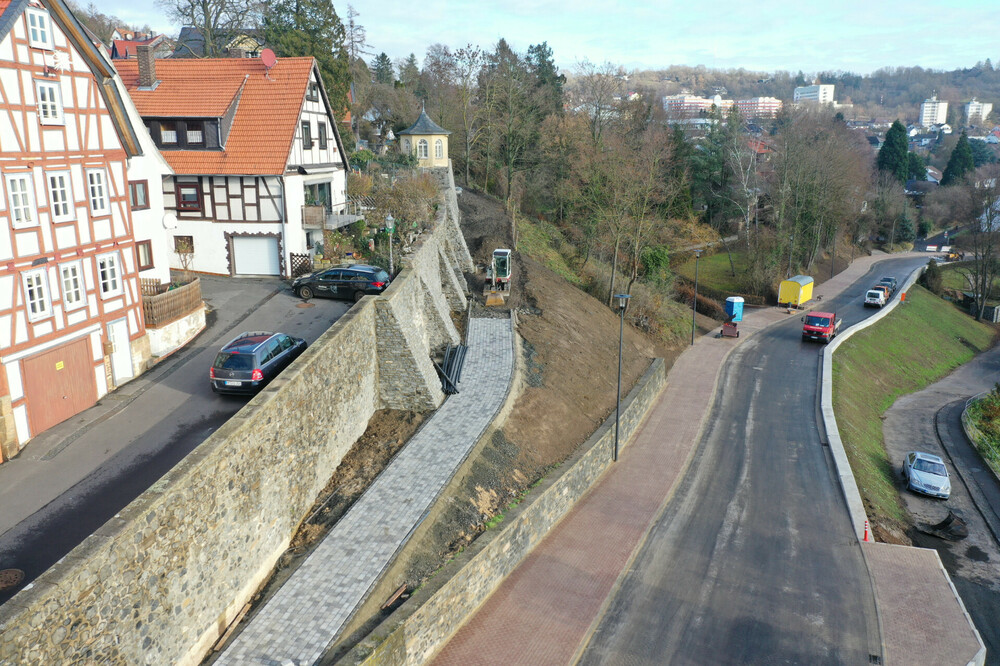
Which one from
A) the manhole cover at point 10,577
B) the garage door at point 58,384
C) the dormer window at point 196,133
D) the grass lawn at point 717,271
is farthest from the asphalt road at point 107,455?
the grass lawn at point 717,271

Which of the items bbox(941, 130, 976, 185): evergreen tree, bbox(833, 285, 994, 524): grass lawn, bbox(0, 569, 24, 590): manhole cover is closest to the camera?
bbox(0, 569, 24, 590): manhole cover

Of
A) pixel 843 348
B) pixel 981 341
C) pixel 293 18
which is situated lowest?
pixel 981 341

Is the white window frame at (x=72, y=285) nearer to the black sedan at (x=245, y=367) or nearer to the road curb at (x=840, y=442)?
the black sedan at (x=245, y=367)

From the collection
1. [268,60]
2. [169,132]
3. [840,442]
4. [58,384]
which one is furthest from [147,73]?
[840,442]

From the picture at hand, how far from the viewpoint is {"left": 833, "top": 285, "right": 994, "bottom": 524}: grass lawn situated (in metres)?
24.4

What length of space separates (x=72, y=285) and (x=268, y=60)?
14496 mm

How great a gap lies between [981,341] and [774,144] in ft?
75.7

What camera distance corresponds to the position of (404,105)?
5872 centimetres

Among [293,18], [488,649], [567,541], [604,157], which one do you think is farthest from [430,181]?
[488,649]

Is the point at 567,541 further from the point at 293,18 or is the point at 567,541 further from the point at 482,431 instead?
the point at 293,18

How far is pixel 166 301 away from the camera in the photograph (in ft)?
64.9

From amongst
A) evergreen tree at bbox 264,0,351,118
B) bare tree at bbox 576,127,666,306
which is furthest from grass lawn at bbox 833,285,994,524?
evergreen tree at bbox 264,0,351,118

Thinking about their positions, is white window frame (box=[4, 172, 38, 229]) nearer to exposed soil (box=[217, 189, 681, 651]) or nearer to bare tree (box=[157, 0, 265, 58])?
exposed soil (box=[217, 189, 681, 651])

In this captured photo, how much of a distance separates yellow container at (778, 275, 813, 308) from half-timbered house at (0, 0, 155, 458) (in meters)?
39.0
